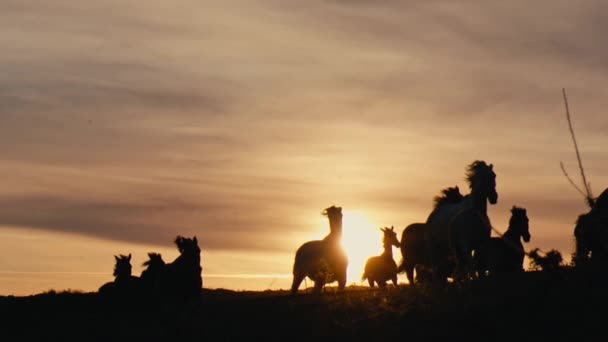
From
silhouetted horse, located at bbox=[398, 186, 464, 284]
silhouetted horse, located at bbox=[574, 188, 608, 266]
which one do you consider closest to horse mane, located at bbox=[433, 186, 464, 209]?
silhouetted horse, located at bbox=[398, 186, 464, 284]

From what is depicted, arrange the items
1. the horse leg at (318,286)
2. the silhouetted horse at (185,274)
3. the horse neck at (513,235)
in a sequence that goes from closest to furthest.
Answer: the horse neck at (513,235) < the horse leg at (318,286) < the silhouetted horse at (185,274)

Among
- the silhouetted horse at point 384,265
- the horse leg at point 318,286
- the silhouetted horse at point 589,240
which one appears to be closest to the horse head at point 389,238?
the silhouetted horse at point 384,265

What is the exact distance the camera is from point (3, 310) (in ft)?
98.0

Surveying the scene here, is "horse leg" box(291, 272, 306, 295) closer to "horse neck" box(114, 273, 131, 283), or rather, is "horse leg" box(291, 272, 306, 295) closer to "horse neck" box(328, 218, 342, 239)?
"horse neck" box(328, 218, 342, 239)

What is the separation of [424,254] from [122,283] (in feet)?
29.1

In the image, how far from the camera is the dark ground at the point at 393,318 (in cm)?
1766

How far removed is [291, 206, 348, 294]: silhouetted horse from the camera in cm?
2933

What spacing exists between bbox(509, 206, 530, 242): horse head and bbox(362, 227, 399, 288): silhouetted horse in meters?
4.59

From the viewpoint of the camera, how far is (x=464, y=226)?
25.1 m

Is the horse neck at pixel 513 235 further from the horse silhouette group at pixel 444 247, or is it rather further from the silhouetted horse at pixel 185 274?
the silhouetted horse at pixel 185 274

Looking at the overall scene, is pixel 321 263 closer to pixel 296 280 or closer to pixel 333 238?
pixel 296 280

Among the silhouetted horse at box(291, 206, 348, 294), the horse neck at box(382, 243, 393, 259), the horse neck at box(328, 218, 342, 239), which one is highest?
the horse neck at box(328, 218, 342, 239)

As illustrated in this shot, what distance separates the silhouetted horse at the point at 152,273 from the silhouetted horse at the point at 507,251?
383 inches

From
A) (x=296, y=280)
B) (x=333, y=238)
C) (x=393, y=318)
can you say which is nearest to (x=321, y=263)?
(x=296, y=280)
